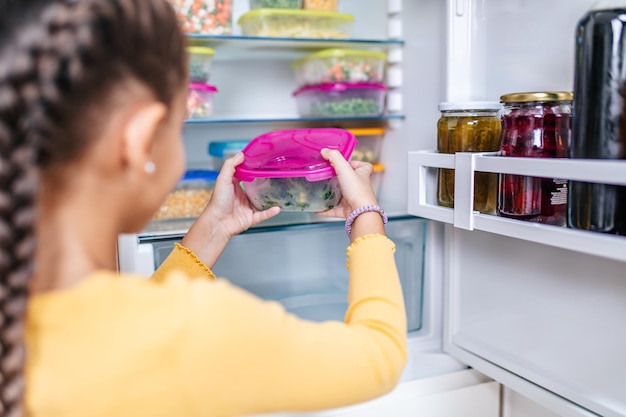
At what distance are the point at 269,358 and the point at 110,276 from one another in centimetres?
16

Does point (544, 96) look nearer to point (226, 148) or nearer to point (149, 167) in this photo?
point (149, 167)

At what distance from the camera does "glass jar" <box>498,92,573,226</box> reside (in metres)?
0.79

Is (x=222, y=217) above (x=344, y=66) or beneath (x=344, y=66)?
beneath

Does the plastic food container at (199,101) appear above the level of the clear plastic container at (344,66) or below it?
below

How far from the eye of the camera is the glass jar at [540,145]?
2.58 ft

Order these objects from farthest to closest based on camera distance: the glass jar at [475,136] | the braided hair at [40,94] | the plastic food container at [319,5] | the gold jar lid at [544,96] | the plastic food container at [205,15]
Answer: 1. the plastic food container at [319,5]
2. the plastic food container at [205,15]
3. the glass jar at [475,136]
4. the gold jar lid at [544,96]
5. the braided hair at [40,94]

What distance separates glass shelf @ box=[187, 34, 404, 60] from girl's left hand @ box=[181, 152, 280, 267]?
41 cm

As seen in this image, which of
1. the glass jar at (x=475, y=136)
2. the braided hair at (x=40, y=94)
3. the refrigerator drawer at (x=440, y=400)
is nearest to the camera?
the braided hair at (x=40, y=94)

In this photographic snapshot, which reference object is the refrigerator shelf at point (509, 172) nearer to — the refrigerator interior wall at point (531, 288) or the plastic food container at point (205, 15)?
the refrigerator interior wall at point (531, 288)

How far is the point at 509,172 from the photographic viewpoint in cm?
78

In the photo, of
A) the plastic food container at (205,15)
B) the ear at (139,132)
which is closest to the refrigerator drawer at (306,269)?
the plastic food container at (205,15)

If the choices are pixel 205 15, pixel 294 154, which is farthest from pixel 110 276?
pixel 205 15

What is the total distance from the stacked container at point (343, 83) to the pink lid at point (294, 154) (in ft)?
1.24

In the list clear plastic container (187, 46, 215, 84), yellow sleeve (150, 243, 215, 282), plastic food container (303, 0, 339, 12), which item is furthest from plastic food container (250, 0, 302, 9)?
yellow sleeve (150, 243, 215, 282)
